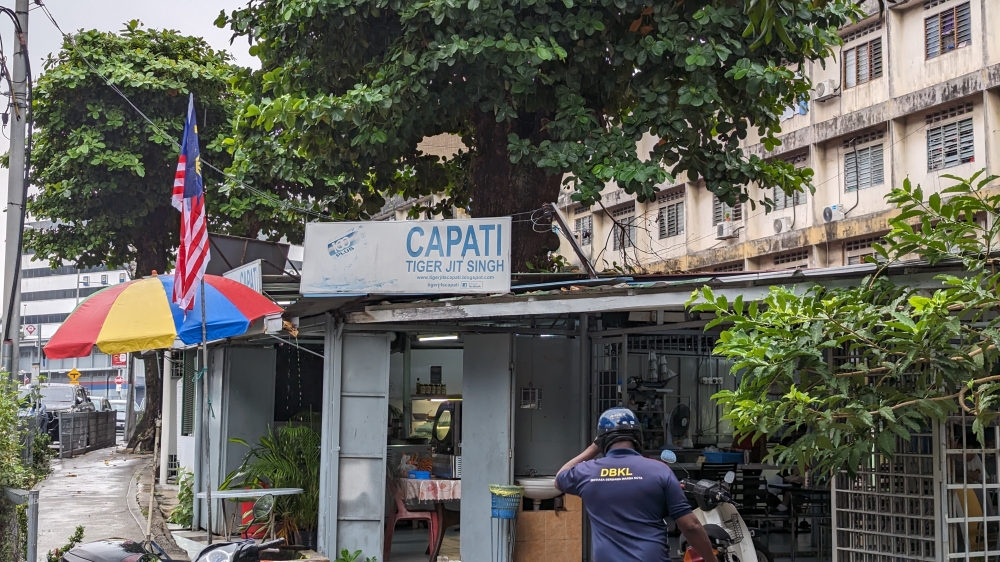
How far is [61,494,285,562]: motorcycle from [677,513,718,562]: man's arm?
2905mm

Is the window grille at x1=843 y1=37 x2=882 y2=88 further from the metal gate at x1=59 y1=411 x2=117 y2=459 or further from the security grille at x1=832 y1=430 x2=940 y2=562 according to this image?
the metal gate at x1=59 y1=411 x2=117 y2=459

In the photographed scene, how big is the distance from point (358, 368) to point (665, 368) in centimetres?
486

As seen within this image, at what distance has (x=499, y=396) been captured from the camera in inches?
388

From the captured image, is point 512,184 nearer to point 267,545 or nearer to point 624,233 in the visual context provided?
point 624,233

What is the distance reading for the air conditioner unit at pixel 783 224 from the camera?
22464mm

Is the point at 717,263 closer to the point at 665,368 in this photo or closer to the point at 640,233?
the point at 640,233

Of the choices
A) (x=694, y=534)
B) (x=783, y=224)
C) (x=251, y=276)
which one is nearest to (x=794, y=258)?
(x=783, y=224)

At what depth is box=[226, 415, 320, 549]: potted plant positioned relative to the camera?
1116cm

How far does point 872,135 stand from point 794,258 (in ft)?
10.8

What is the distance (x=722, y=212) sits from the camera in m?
24.5

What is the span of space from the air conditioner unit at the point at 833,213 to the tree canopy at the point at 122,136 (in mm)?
11176

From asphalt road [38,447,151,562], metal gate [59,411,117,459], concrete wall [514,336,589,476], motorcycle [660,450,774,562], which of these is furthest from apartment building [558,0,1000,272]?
metal gate [59,411,117,459]

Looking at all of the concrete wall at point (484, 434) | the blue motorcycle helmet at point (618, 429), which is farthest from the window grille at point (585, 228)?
the blue motorcycle helmet at point (618, 429)

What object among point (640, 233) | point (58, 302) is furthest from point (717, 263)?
point (58, 302)
